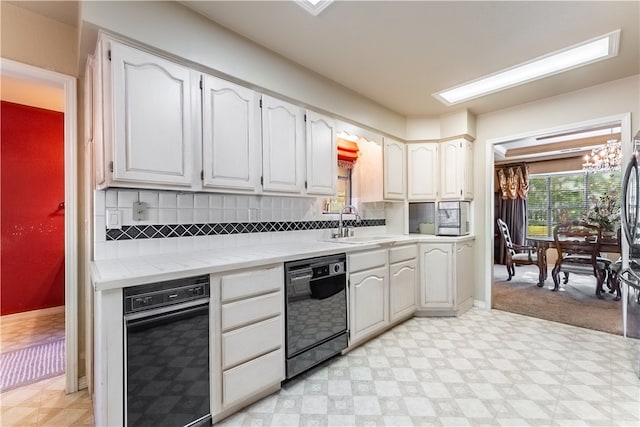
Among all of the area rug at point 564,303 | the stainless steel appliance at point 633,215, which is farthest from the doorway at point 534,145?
the stainless steel appliance at point 633,215

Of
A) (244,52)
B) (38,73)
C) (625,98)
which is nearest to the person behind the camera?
(38,73)

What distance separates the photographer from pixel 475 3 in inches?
67.9

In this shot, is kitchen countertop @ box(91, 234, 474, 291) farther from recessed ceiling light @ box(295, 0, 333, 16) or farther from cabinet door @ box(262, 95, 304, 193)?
recessed ceiling light @ box(295, 0, 333, 16)

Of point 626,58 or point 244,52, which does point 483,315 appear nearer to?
point 626,58

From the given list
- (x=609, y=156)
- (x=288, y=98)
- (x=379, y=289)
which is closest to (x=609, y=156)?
(x=609, y=156)

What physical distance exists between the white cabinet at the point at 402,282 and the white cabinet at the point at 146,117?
2.00 meters

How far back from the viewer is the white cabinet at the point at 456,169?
3439mm

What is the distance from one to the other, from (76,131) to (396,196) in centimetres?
299

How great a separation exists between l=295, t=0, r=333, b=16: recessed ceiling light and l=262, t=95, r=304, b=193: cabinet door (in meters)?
0.65

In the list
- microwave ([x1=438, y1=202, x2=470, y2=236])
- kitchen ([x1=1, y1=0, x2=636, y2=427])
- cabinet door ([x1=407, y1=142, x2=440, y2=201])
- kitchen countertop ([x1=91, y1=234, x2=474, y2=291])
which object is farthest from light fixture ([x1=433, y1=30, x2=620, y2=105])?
kitchen countertop ([x1=91, y1=234, x2=474, y2=291])

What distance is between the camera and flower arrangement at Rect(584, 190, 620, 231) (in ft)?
13.3

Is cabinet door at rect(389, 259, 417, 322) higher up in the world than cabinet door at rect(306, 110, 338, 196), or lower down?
lower down

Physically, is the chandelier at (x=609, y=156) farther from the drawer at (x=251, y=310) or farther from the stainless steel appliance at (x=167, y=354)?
the stainless steel appliance at (x=167, y=354)

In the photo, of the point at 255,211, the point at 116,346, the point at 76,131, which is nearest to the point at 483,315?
the point at 255,211
